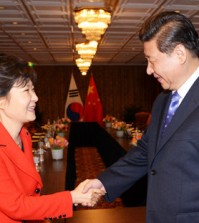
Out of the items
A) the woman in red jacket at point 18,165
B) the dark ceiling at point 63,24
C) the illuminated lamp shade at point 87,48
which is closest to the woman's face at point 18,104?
the woman in red jacket at point 18,165

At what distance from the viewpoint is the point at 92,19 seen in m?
5.98

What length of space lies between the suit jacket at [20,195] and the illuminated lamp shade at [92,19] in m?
4.47

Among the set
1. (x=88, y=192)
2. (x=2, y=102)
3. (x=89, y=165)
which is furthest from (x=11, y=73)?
(x=89, y=165)

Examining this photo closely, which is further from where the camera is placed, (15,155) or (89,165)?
(89,165)

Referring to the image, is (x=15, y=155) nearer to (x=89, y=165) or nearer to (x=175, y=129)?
(x=175, y=129)

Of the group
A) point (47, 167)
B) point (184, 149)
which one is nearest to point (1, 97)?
point (184, 149)

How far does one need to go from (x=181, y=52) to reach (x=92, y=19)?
464cm

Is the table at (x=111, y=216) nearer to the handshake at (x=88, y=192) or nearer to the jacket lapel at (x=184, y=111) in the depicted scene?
the handshake at (x=88, y=192)

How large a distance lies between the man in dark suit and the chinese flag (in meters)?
14.0

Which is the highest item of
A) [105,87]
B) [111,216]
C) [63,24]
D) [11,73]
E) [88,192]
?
[63,24]

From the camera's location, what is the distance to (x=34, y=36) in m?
9.23

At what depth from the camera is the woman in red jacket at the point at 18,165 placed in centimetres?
159

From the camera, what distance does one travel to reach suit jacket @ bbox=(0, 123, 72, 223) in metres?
1.57

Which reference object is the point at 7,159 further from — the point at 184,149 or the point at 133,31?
the point at 133,31
